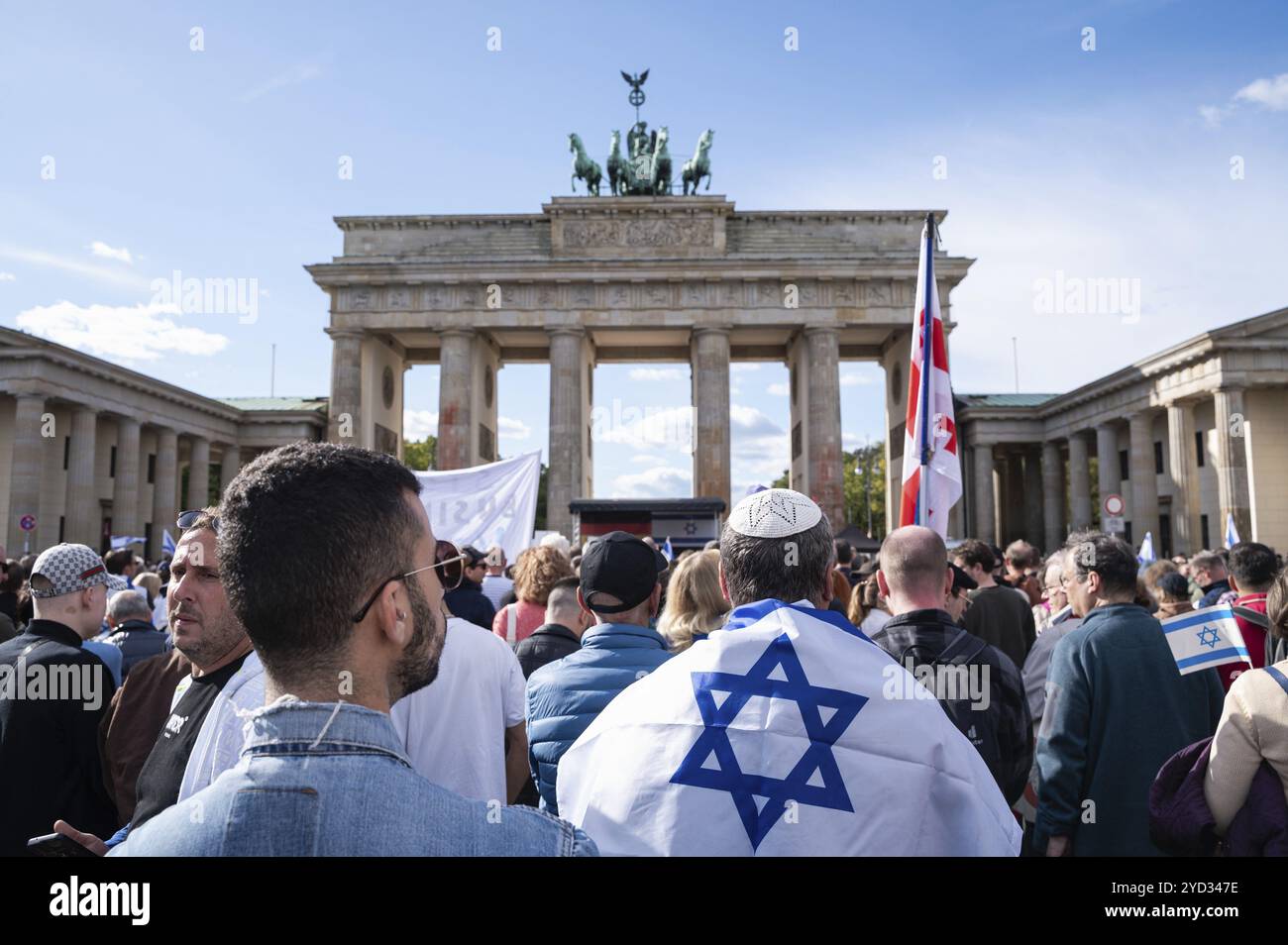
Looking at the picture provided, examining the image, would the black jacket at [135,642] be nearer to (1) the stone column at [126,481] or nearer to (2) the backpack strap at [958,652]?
(2) the backpack strap at [958,652]

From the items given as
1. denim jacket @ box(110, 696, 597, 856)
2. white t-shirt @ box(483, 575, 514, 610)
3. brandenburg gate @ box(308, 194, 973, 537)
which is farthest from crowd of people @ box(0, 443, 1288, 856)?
brandenburg gate @ box(308, 194, 973, 537)

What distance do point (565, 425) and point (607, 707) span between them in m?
41.3

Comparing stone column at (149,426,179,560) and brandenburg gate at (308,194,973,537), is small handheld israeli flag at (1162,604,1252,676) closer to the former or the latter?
brandenburg gate at (308,194,973,537)

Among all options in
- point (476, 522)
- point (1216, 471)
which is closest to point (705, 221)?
point (1216, 471)

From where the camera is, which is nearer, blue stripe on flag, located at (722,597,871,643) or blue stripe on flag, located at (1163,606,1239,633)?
blue stripe on flag, located at (722,597,871,643)

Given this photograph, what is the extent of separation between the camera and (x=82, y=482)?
38.6m

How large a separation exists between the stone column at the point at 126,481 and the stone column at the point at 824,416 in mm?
30364

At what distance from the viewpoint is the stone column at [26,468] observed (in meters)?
35.4

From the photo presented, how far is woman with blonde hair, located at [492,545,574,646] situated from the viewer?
6336 mm

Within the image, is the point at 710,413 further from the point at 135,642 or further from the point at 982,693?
the point at 982,693

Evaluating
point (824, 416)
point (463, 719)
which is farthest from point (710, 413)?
point (463, 719)

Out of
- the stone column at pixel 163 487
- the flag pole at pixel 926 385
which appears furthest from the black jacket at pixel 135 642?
the stone column at pixel 163 487

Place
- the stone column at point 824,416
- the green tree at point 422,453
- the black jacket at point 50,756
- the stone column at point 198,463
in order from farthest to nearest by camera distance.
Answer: the green tree at point 422,453, the stone column at point 198,463, the stone column at point 824,416, the black jacket at point 50,756

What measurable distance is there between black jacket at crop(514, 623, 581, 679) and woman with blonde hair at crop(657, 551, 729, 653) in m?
0.77
